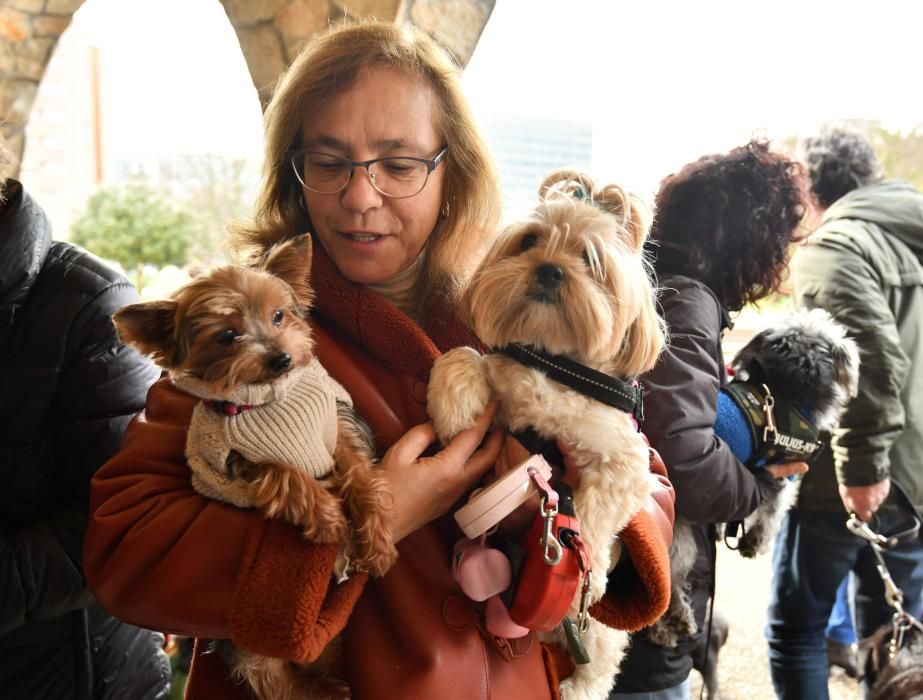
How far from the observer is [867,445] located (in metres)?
2.70

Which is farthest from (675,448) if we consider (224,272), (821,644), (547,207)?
(821,644)

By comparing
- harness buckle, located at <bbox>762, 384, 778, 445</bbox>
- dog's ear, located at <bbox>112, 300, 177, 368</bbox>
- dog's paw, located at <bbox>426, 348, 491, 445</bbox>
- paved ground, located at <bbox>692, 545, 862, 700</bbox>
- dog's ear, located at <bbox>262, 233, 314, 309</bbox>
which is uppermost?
dog's ear, located at <bbox>262, 233, 314, 309</bbox>

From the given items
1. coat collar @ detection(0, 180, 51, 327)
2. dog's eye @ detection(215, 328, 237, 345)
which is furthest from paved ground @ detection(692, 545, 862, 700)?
coat collar @ detection(0, 180, 51, 327)

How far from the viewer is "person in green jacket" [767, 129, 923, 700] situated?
8.89 ft

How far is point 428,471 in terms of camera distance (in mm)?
1258

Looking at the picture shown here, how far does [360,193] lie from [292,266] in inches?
9.4

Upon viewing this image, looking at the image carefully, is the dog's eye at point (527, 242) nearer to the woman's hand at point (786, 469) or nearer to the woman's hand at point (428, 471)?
the woman's hand at point (428, 471)

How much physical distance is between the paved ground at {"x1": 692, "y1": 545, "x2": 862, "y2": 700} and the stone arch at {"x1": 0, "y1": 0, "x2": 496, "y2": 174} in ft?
11.3

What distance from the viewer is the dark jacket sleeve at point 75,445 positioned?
1.46 metres

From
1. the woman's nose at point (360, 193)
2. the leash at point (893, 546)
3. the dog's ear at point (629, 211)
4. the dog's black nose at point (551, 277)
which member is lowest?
the leash at point (893, 546)

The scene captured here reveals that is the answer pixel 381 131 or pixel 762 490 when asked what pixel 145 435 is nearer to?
pixel 381 131

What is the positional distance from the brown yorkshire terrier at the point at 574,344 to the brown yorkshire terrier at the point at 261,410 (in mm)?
242

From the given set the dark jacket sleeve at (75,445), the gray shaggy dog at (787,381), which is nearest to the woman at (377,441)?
the dark jacket sleeve at (75,445)

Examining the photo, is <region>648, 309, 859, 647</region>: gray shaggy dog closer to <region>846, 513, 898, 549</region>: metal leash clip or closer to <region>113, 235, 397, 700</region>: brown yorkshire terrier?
<region>846, 513, 898, 549</region>: metal leash clip
